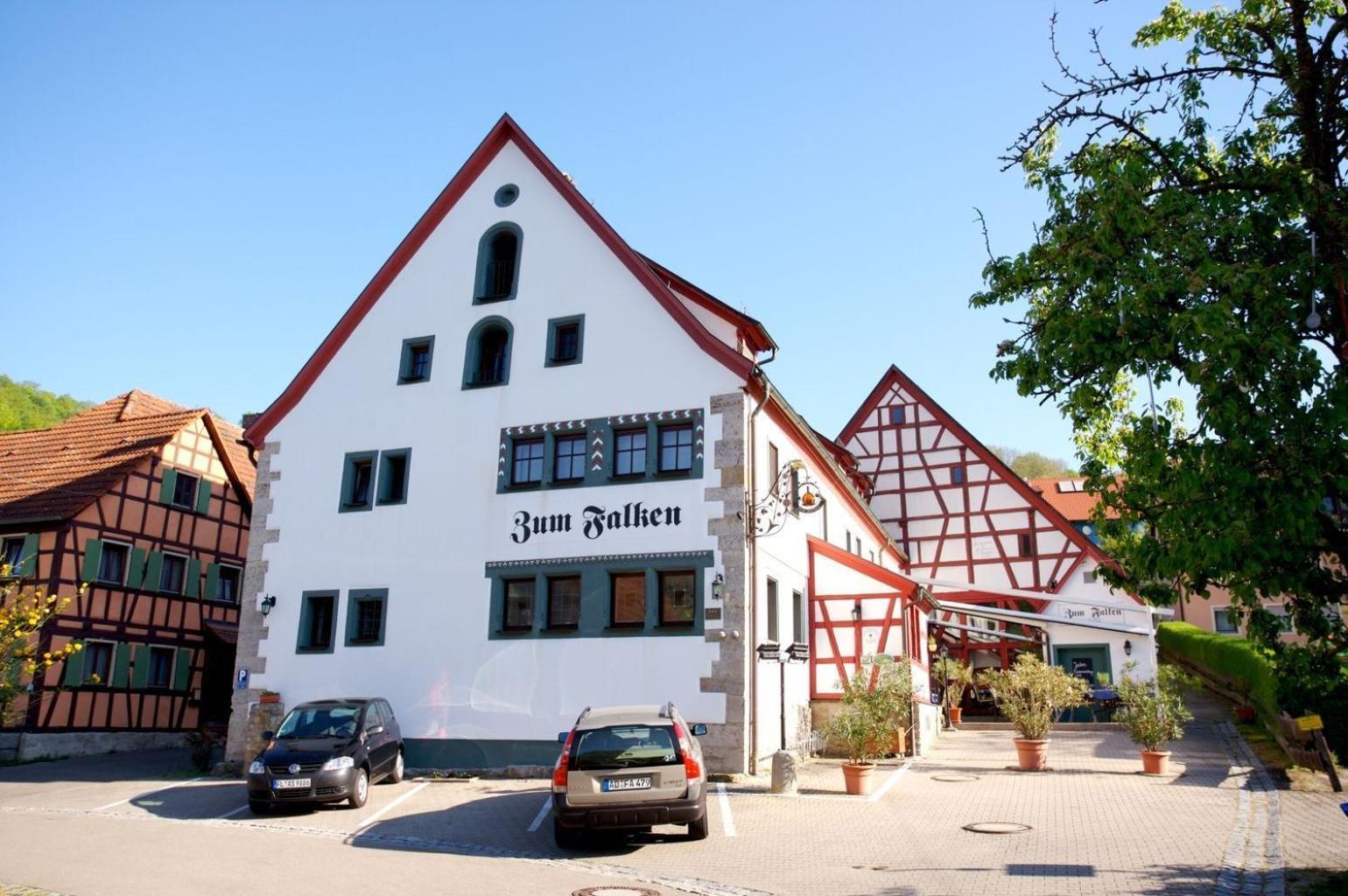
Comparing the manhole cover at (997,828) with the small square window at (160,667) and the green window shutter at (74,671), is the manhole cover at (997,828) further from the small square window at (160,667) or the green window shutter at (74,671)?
the small square window at (160,667)

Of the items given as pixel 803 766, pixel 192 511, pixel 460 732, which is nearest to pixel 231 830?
pixel 460 732

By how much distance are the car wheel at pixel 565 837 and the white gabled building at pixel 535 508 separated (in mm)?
5172

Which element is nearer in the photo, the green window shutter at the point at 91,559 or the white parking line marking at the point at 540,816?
the white parking line marking at the point at 540,816

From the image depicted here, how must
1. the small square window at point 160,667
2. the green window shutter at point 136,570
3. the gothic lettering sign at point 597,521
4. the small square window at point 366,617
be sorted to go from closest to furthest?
the gothic lettering sign at point 597,521, the small square window at point 366,617, the green window shutter at point 136,570, the small square window at point 160,667

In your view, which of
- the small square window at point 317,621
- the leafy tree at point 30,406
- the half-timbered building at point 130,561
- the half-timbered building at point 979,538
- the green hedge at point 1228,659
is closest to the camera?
the small square window at point 317,621

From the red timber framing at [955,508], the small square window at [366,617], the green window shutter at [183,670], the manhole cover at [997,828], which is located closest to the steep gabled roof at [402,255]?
the small square window at [366,617]

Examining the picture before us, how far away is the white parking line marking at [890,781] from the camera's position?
50.9 feet

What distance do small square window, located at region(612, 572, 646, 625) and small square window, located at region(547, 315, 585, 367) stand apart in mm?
4443

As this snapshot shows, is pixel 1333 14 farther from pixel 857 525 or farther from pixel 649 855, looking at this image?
pixel 857 525

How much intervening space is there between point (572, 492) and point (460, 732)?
15.8 feet

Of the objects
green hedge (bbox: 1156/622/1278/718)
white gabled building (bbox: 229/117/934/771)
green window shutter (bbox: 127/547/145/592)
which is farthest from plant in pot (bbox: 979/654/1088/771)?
green window shutter (bbox: 127/547/145/592)

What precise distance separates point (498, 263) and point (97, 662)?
15.8 meters

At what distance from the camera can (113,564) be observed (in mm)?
28312

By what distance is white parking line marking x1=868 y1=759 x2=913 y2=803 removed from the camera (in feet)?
50.9
